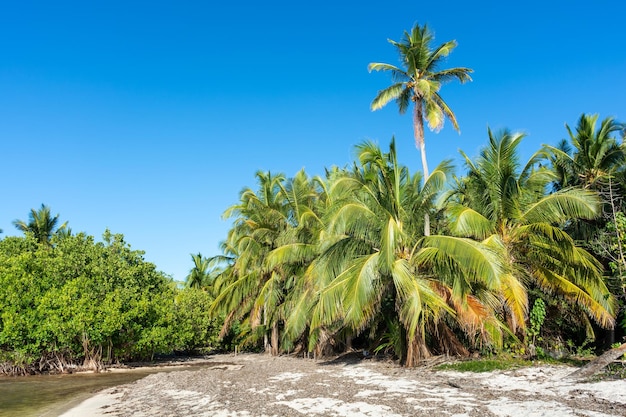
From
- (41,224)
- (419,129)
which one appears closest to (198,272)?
(41,224)

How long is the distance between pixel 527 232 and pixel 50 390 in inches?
682

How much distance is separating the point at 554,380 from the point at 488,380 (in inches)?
58.1

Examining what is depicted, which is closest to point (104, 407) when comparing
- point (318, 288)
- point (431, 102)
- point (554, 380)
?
point (318, 288)

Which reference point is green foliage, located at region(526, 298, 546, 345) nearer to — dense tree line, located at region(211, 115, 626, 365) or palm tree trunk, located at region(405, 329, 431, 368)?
dense tree line, located at region(211, 115, 626, 365)

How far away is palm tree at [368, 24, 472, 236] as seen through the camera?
799 inches

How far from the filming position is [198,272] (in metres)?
41.5

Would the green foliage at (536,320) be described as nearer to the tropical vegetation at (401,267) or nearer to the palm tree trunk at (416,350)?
the tropical vegetation at (401,267)

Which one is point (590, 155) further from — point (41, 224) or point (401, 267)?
point (41, 224)

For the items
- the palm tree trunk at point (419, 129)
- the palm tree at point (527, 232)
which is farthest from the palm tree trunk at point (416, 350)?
the palm tree trunk at point (419, 129)

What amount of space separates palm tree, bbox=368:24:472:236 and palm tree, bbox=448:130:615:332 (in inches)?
204

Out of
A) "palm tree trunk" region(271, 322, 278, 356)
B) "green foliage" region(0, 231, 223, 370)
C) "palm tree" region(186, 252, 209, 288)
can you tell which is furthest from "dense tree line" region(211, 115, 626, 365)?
"palm tree" region(186, 252, 209, 288)

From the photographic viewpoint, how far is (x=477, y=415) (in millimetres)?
7285

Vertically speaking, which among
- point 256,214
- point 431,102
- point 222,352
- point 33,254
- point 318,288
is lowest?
point 222,352

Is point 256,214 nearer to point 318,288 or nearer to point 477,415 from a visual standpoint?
point 318,288
